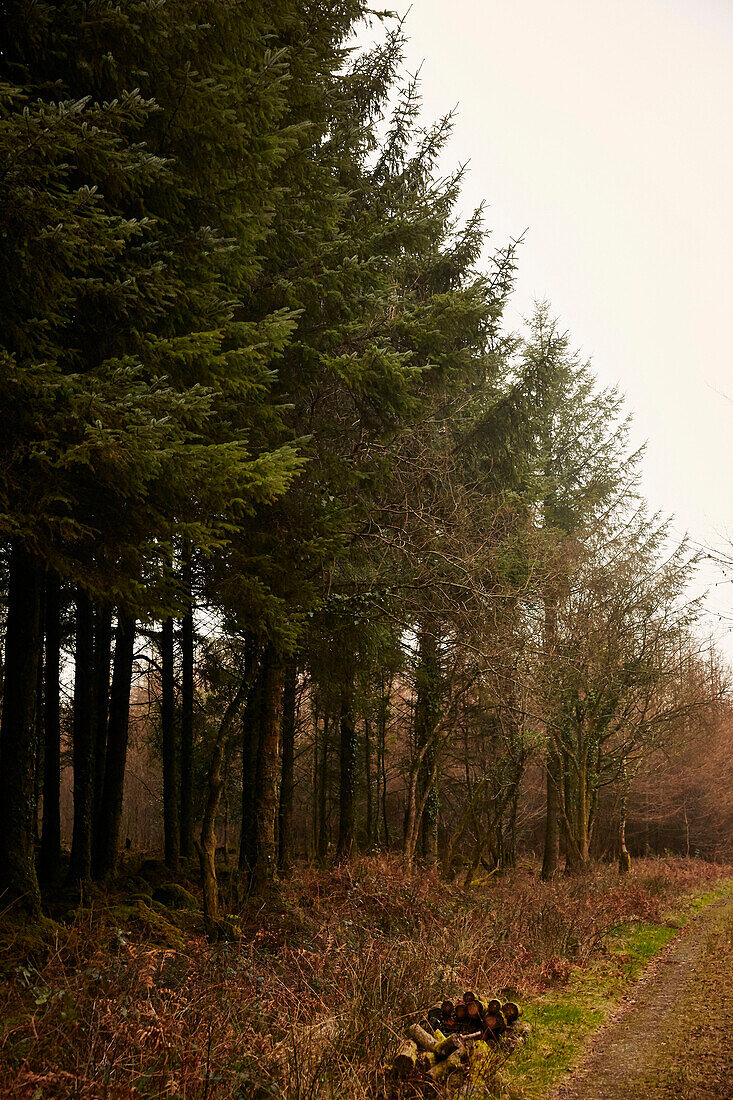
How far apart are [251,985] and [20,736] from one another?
309 centimetres

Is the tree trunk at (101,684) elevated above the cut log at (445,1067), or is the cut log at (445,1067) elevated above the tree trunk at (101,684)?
the tree trunk at (101,684)

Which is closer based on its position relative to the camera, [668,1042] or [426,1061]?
[426,1061]

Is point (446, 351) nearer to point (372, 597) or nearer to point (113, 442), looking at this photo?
point (372, 597)

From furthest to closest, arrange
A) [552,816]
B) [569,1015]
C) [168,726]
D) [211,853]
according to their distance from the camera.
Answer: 1. [552,816]
2. [168,726]
3. [211,853]
4. [569,1015]

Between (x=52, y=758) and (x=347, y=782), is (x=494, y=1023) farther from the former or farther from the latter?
(x=347, y=782)

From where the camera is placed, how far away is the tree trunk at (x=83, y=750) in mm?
10844

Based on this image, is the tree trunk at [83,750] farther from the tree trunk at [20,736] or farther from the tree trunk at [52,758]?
the tree trunk at [20,736]

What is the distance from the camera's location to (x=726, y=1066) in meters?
5.51

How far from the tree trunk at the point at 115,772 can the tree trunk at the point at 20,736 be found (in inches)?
161

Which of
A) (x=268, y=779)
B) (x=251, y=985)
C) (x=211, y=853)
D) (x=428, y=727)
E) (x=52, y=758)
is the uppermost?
(x=428, y=727)

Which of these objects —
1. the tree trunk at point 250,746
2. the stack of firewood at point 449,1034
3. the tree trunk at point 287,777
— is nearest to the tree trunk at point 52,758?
the tree trunk at point 250,746

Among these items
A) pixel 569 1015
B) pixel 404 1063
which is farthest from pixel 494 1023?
pixel 569 1015

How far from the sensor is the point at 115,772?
38.6 feet

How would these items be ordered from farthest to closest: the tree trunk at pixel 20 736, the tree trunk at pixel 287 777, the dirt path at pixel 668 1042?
the tree trunk at pixel 287 777 → the tree trunk at pixel 20 736 → the dirt path at pixel 668 1042
